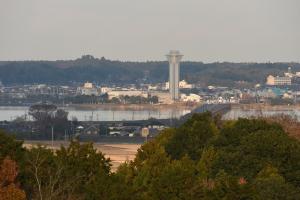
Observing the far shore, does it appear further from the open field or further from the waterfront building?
the open field

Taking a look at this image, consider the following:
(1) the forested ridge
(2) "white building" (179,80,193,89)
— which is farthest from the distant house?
(2) "white building" (179,80,193,89)

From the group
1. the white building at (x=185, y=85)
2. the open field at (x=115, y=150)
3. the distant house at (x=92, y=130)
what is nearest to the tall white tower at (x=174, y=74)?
the white building at (x=185, y=85)

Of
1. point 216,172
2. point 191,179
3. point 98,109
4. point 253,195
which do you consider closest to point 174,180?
point 191,179

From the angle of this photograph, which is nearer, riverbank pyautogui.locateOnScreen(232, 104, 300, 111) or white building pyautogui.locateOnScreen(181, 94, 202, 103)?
riverbank pyautogui.locateOnScreen(232, 104, 300, 111)

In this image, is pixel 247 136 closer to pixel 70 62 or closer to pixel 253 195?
pixel 253 195

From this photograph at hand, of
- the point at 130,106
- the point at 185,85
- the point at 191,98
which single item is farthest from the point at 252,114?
the point at 185,85

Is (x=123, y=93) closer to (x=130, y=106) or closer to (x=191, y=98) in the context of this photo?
(x=191, y=98)
